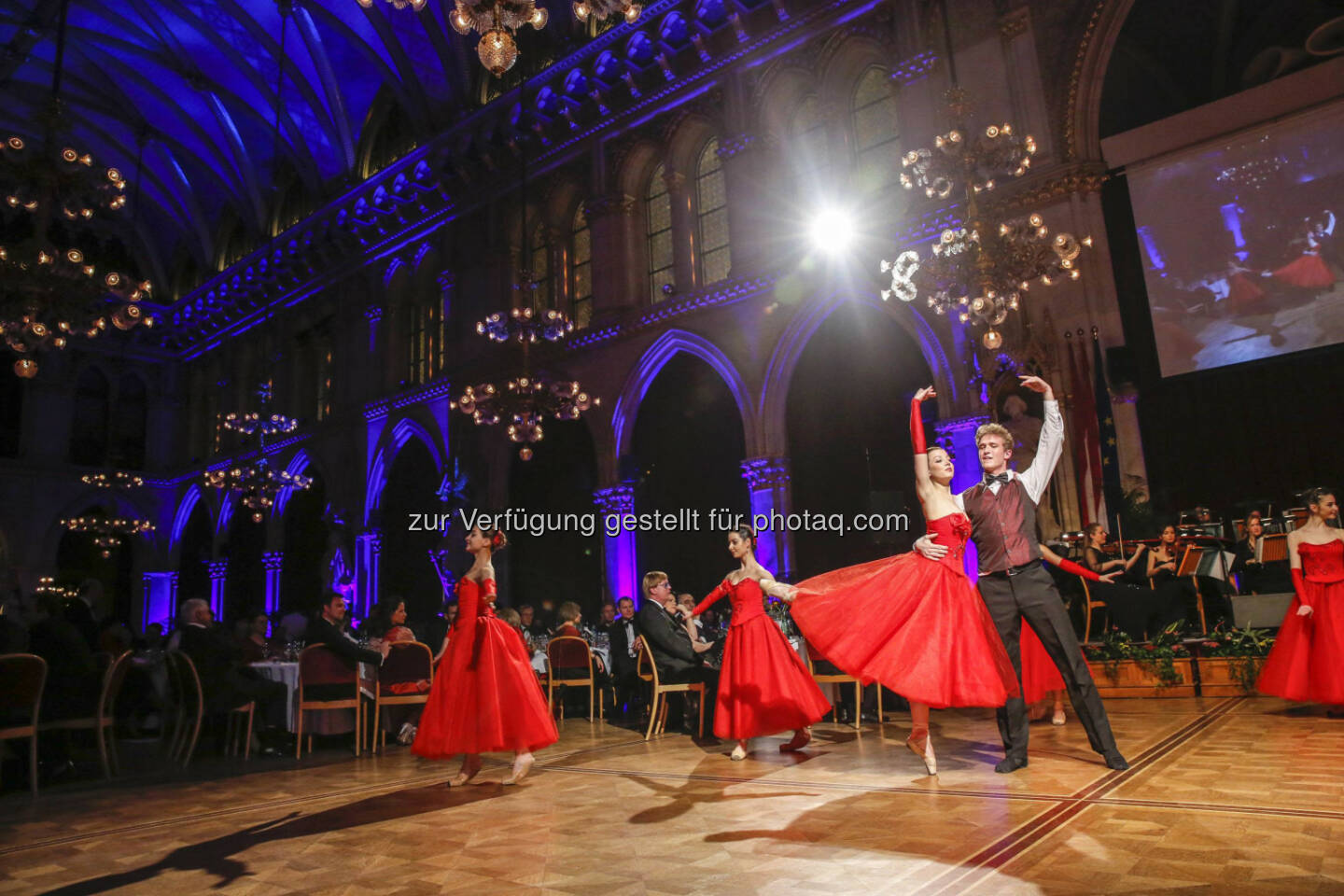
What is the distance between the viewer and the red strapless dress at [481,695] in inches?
179

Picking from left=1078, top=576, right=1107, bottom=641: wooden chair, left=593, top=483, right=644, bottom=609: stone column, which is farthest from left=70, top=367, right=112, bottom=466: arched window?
left=1078, top=576, right=1107, bottom=641: wooden chair

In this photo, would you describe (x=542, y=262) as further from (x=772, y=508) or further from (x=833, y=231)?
(x=772, y=508)

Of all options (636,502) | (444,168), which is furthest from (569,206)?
(636,502)

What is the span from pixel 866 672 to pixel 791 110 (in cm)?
1122

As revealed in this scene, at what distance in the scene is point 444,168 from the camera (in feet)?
54.9

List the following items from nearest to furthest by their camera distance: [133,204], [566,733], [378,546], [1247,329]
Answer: [566,733]
[1247,329]
[378,546]
[133,204]

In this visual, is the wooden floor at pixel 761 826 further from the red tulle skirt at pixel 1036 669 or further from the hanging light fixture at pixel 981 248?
the hanging light fixture at pixel 981 248

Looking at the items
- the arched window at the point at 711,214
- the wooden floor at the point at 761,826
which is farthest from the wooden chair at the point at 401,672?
the arched window at the point at 711,214

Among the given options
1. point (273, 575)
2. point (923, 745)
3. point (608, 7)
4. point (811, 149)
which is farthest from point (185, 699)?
point (273, 575)

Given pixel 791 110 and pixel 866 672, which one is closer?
pixel 866 672

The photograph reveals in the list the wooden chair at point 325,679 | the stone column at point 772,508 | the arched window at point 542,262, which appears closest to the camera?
the wooden chair at point 325,679

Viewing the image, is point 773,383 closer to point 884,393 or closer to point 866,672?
point 884,393

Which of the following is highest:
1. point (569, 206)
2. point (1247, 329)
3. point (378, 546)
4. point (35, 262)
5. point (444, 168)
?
point (444, 168)

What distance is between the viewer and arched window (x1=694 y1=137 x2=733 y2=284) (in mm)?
13789
